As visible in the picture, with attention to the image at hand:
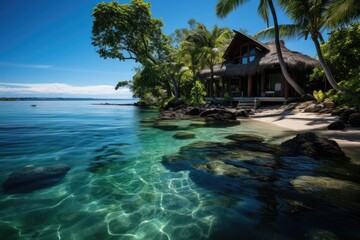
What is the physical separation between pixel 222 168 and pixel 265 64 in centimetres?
1544

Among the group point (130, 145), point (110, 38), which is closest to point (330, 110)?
point (130, 145)

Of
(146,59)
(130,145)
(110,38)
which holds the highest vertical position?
(110,38)

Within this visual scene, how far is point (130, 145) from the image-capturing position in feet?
25.5

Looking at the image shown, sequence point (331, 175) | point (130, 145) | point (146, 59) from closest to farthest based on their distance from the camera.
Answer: point (331, 175), point (130, 145), point (146, 59)

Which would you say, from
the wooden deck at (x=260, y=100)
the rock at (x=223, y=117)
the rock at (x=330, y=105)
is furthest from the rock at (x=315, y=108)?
the rock at (x=223, y=117)

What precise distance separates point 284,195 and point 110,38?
23.7m

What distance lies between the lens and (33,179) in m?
4.33

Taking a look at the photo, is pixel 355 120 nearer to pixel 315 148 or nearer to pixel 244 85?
pixel 315 148

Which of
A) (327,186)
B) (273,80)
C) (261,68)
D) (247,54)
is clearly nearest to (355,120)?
(327,186)

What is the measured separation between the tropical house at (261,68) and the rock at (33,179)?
1716 cm

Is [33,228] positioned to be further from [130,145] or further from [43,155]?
[130,145]

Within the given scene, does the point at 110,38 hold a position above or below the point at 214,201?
above

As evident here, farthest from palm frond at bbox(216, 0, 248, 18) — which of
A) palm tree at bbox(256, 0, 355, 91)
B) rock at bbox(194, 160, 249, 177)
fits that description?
rock at bbox(194, 160, 249, 177)

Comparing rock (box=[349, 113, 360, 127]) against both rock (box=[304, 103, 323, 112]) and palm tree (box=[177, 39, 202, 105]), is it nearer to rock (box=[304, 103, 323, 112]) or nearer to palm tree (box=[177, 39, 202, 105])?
rock (box=[304, 103, 323, 112])
